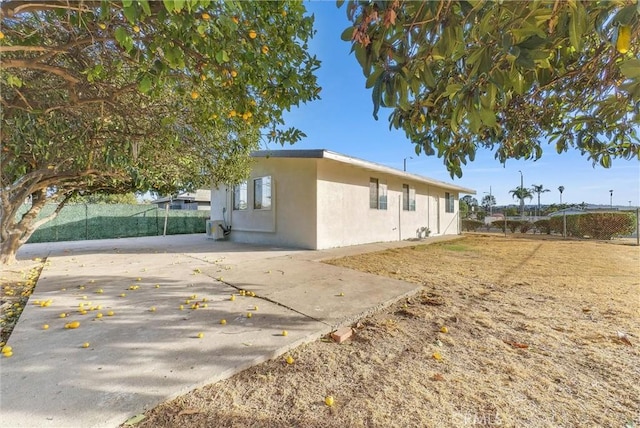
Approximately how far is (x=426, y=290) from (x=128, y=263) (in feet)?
21.6

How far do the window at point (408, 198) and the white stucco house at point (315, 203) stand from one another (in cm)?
5

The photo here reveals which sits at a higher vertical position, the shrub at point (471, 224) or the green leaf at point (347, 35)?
the green leaf at point (347, 35)

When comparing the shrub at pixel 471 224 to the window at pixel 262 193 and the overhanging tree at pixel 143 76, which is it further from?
the overhanging tree at pixel 143 76

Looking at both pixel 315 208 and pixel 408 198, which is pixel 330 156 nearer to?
pixel 315 208

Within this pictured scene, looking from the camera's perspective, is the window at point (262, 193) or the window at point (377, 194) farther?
the window at point (377, 194)

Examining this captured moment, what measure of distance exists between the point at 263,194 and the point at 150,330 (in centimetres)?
761

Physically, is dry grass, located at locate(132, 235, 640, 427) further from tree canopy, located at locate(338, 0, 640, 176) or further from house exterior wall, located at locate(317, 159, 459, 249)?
house exterior wall, located at locate(317, 159, 459, 249)

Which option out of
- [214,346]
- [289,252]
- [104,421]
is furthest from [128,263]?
[104,421]

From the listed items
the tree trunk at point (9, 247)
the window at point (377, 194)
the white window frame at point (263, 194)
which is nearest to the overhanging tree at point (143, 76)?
the tree trunk at point (9, 247)

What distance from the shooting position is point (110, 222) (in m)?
14.1

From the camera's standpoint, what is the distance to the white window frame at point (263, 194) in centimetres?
1002

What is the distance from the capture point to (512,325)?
3244mm

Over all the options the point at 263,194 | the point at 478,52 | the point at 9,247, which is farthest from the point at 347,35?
the point at 263,194

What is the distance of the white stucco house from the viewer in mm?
9086
